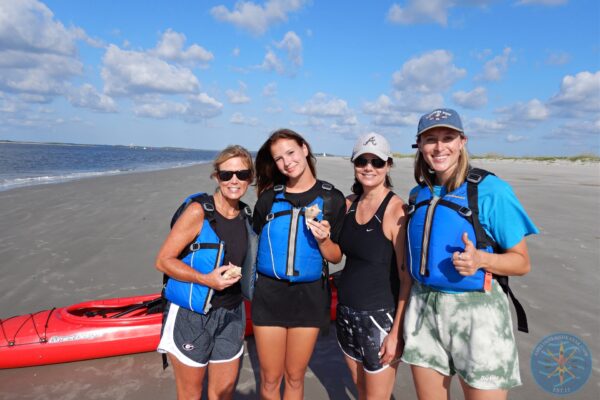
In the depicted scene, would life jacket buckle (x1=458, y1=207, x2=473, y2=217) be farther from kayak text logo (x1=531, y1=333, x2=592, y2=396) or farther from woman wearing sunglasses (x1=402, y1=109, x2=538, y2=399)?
kayak text logo (x1=531, y1=333, x2=592, y2=396)

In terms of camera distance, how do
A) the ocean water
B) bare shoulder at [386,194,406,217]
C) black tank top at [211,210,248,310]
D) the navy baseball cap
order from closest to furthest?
the navy baseball cap
bare shoulder at [386,194,406,217]
black tank top at [211,210,248,310]
the ocean water

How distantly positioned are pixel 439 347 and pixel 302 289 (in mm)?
1101

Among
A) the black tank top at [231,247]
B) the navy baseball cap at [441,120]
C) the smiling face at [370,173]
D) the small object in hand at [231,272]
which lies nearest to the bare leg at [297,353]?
the black tank top at [231,247]

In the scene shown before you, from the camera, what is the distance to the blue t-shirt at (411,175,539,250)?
215 centimetres

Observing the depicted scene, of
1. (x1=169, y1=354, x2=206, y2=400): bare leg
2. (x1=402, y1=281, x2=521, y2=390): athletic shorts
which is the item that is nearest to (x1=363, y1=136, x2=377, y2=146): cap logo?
(x1=402, y1=281, x2=521, y2=390): athletic shorts

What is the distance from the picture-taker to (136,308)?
4891mm

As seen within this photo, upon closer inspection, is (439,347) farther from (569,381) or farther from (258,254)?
(569,381)

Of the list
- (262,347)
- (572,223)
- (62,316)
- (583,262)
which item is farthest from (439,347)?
(572,223)

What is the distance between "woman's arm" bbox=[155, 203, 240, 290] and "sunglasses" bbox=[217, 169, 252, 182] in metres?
0.32

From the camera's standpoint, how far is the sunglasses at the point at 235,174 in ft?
9.98

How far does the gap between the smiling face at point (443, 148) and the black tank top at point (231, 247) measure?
163 cm

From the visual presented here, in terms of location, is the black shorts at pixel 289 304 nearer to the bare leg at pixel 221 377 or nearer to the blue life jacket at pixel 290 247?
the blue life jacket at pixel 290 247

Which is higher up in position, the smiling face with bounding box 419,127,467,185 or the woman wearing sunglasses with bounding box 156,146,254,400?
the smiling face with bounding box 419,127,467,185

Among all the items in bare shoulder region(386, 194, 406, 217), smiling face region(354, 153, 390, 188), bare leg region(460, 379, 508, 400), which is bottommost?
bare leg region(460, 379, 508, 400)
